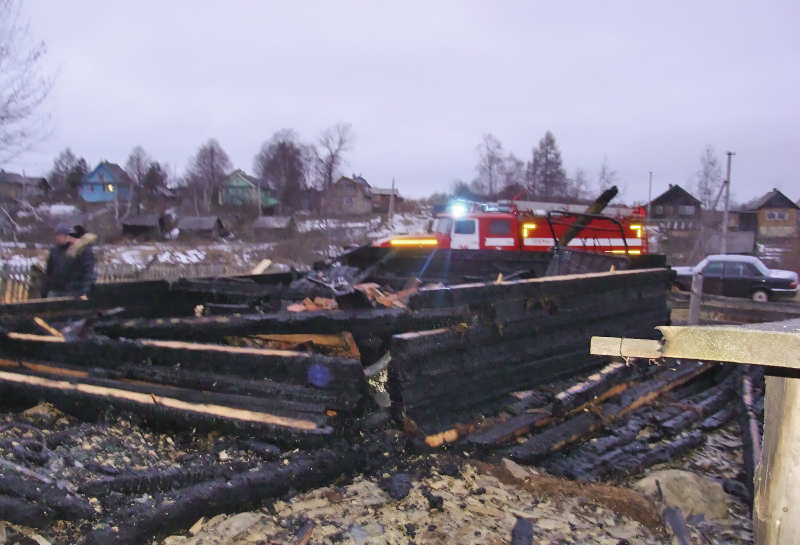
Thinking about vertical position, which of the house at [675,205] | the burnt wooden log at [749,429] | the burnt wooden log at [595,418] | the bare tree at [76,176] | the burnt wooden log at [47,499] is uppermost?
the bare tree at [76,176]

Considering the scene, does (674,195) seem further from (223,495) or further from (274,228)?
(223,495)

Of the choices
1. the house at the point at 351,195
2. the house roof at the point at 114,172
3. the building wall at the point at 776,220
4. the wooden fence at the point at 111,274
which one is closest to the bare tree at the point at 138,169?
the house roof at the point at 114,172

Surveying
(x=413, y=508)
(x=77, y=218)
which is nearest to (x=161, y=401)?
(x=413, y=508)

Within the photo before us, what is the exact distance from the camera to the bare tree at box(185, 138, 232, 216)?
63334 mm

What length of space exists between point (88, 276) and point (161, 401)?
375 cm

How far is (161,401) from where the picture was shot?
3072mm

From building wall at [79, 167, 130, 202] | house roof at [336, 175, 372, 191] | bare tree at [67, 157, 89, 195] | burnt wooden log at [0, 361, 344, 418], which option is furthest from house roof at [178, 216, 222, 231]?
burnt wooden log at [0, 361, 344, 418]

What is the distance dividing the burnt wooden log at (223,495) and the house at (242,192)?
184 feet

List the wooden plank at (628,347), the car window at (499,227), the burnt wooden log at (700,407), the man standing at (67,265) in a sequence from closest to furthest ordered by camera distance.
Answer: the wooden plank at (628,347) → the burnt wooden log at (700,407) → the man standing at (67,265) → the car window at (499,227)

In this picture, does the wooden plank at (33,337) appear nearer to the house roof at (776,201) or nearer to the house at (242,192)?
the house at (242,192)

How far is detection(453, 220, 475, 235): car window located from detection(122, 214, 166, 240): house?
3654 cm

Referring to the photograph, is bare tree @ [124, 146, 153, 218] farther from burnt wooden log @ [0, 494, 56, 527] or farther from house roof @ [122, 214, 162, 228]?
burnt wooden log @ [0, 494, 56, 527]

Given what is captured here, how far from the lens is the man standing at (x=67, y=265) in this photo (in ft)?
19.3

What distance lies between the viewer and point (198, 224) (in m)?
43.8
